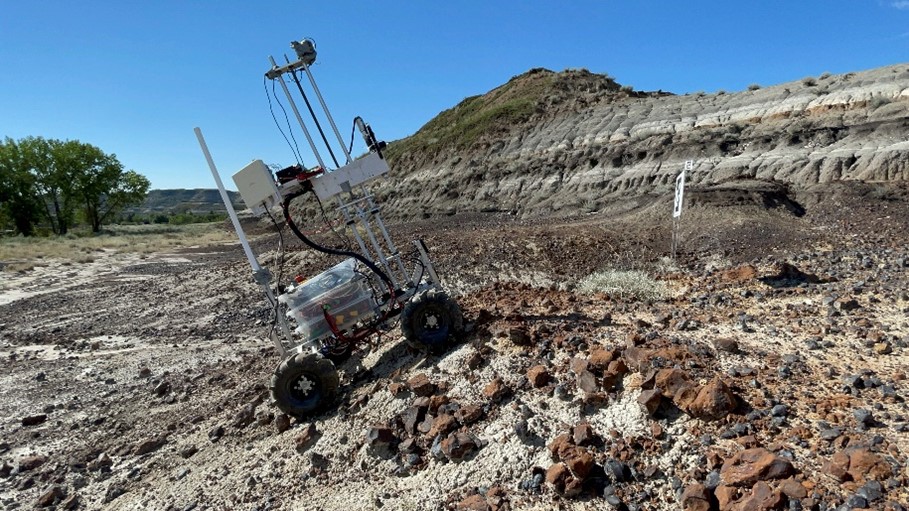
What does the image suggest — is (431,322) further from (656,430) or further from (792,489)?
(792,489)

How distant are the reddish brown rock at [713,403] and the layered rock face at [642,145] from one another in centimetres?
1775

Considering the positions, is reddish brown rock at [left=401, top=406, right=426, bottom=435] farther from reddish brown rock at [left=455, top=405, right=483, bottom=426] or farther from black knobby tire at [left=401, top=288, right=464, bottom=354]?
black knobby tire at [left=401, top=288, right=464, bottom=354]

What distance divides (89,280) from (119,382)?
1770cm

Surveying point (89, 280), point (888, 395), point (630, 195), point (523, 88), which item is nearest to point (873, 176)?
point (630, 195)

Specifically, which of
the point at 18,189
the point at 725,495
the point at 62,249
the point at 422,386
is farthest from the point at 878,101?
the point at 18,189

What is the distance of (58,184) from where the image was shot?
53.6 meters

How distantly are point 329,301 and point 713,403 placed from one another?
13.5 feet

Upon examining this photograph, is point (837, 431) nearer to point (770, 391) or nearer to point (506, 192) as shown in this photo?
point (770, 391)

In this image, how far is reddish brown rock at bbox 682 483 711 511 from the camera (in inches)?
127

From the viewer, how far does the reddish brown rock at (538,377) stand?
4820 millimetres

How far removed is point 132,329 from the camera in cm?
1300

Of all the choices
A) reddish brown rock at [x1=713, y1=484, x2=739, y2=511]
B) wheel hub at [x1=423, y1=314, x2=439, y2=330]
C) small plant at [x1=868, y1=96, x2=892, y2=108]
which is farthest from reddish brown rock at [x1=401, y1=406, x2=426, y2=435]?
small plant at [x1=868, y1=96, x2=892, y2=108]

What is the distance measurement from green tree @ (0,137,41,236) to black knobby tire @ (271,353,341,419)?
58279 millimetres

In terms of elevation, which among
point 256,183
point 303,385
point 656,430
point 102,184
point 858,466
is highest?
point 102,184
